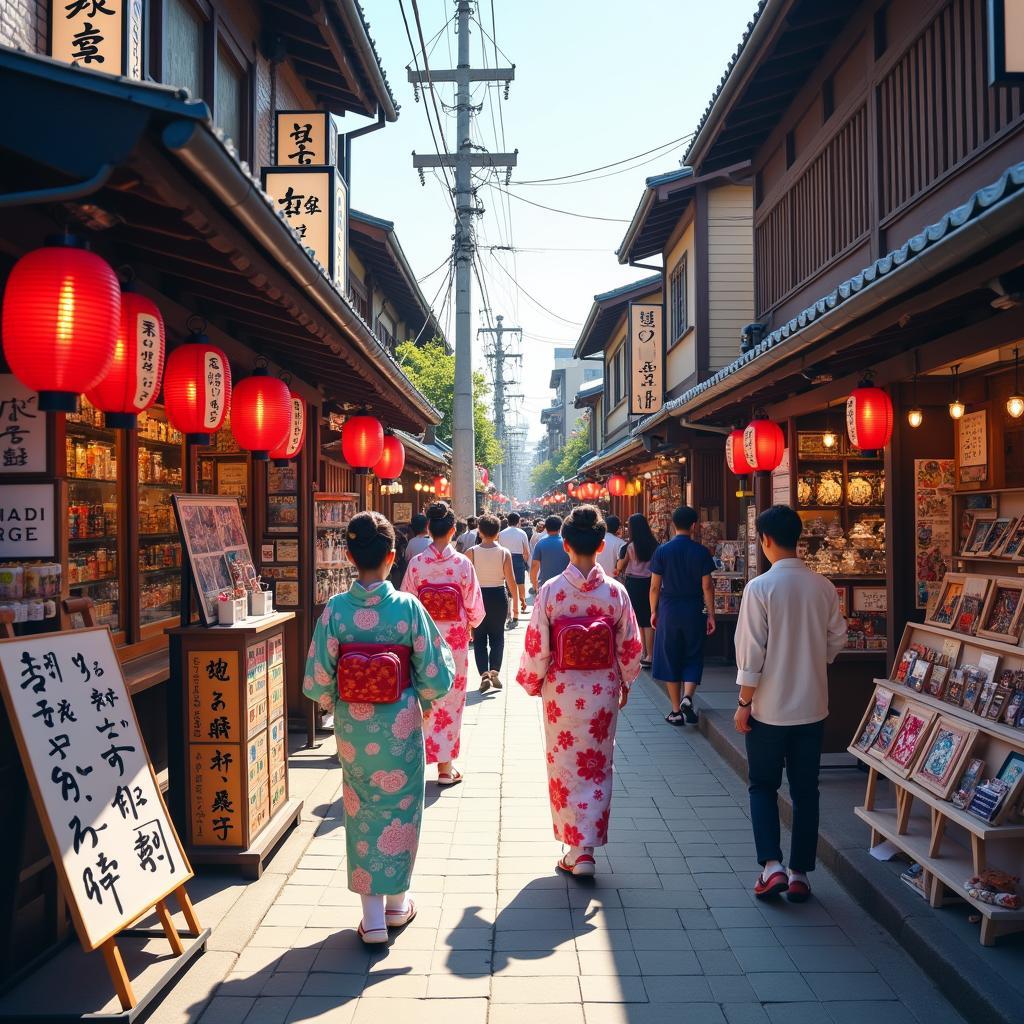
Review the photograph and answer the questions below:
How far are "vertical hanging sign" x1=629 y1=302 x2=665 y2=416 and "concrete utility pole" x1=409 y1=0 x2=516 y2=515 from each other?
430 cm

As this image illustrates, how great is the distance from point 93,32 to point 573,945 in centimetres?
666

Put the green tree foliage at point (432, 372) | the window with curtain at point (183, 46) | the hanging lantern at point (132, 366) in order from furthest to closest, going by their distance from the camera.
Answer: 1. the green tree foliage at point (432, 372)
2. the window with curtain at point (183, 46)
3. the hanging lantern at point (132, 366)

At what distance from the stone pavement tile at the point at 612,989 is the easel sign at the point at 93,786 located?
2.08 meters

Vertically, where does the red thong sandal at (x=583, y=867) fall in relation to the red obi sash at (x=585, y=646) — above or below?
below

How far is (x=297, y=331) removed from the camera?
6.93 meters

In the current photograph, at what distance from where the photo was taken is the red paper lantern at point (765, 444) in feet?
31.0

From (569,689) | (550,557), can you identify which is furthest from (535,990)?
(550,557)

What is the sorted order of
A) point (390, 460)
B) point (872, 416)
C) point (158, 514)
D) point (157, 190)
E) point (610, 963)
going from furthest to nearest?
point (390, 460) → point (158, 514) → point (872, 416) → point (610, 963) → point (157, 190)

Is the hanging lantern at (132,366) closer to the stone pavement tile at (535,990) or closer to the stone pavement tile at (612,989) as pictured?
the stone pavement tile at (535,990)

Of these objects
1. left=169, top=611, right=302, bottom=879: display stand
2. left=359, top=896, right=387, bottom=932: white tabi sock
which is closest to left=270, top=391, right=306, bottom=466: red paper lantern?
left=169, top=611, right=302, bottom=879: display stand

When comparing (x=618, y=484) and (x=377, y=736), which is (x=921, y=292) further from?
(x=618, y=484)

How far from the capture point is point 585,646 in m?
5.71

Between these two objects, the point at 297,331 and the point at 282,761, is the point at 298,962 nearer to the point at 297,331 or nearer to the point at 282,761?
Result: the point at 282,761

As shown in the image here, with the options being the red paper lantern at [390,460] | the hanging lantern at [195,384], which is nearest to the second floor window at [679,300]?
the red paper lantern at [390,460]
